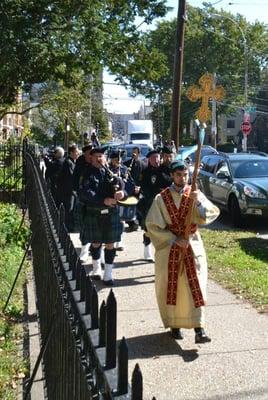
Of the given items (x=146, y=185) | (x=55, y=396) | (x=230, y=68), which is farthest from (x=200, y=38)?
(x=55, y=396)

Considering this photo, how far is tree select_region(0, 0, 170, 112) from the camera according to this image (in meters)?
13.1

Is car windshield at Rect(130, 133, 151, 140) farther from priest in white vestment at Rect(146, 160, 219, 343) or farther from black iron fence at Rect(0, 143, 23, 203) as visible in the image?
priest in white vestment at Rect(146, 160, 219, 343)

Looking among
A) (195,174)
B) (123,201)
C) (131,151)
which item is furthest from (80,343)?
(131,151)

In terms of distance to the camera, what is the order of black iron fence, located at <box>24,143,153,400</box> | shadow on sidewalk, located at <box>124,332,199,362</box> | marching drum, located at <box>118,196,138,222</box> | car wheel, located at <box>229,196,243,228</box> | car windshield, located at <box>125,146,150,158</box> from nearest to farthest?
black iron fence, located at <box>24,143,153,400</box> → shadow on sidewalk, located at <box>124,332,199,362</box> → marching drum, located at <box>118,196,138,222</box> → car wheel, located at <box>229,196,243,228</box> → car windshield, located at <box>125,146,150,158</box>

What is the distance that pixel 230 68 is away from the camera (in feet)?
227

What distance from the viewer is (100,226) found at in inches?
303

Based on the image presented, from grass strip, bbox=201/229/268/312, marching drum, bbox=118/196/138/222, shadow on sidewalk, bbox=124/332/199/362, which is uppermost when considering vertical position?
marching drum, bbox=118/196/138/222

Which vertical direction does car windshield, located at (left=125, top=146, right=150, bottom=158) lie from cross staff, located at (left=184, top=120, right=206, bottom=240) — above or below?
below

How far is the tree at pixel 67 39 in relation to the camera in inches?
515

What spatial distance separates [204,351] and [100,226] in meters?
2.74

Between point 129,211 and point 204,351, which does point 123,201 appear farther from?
point 204,351

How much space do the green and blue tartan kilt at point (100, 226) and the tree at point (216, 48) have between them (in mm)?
56581

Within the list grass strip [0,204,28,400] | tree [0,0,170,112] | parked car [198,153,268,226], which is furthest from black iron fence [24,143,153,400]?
tree [0,0,170,112]

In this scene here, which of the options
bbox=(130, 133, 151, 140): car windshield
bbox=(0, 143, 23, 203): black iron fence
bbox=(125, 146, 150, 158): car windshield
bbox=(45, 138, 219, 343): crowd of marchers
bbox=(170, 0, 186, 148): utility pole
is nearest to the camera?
bbox=(45, 138, 219, 343): crowd of marchers
